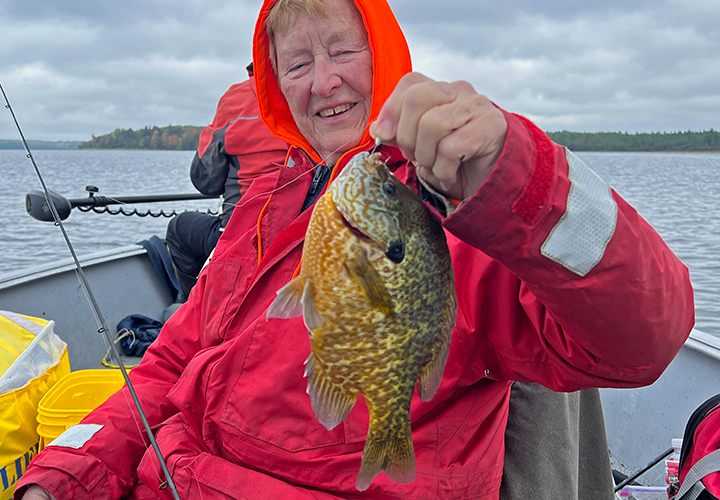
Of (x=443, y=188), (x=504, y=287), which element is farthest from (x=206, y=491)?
Result: (x=443, y=188)

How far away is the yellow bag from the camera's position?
2.66 meters

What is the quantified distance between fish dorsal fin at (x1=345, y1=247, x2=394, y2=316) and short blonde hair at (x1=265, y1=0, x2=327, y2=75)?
4.02ft

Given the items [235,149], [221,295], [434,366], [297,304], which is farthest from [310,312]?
[235,149]

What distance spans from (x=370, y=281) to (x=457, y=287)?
1.45 feet

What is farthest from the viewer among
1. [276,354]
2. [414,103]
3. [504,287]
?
[276,354]

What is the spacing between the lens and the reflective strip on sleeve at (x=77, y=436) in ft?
6.69

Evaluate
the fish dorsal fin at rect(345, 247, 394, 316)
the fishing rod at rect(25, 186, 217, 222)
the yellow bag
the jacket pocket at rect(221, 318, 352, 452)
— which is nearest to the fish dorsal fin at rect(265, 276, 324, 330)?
the fish dorsal fin at rect(345, 247, 394, 316)

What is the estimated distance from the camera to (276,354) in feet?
5.71

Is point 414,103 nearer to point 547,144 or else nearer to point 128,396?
point 547,144

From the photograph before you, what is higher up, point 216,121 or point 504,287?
point 216,121

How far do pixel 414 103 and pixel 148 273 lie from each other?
17.4ft

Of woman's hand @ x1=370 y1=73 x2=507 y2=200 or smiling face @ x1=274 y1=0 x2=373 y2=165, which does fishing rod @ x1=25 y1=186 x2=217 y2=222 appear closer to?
A: smiling face @ x1=274 y1=0 x2=373 y2=165

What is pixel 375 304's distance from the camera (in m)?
1.16

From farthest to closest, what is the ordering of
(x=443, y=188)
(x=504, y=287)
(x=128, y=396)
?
(x=128, y=396)
(x=504, y=287)
(x=443, y=188)
